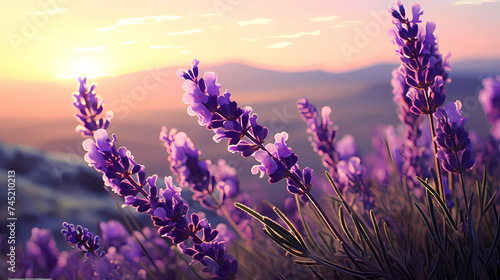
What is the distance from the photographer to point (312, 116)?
4.82ft

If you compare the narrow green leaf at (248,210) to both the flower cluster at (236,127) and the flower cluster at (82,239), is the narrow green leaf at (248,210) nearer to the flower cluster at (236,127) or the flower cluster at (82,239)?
the flower cluster at (236,127)

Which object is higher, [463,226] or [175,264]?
[463,226]

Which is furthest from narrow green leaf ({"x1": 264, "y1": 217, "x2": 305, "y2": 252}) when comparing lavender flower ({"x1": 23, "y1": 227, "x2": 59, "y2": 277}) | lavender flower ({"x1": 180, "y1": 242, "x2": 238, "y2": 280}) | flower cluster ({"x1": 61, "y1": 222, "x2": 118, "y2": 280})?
lavender flower ({"x1": 23, "y1": 227, "x2": 59, "y2": 277})

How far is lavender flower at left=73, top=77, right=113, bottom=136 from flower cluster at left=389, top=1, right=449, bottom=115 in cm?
87

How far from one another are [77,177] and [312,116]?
2.34 metres

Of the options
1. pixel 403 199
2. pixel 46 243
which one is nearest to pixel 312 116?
pixel 403 199

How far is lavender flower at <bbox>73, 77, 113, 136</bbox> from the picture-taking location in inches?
53.6

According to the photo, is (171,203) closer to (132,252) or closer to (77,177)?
(132,252)

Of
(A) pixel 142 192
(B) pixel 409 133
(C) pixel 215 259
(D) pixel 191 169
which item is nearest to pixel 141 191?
(A) pixel 142 192

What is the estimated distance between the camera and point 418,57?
0.98 metres

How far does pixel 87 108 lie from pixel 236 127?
706 mm

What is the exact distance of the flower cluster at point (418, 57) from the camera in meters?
0.96

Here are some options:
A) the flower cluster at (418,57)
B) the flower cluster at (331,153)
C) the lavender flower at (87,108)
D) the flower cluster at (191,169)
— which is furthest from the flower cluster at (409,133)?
the lavender flower at (87,108)

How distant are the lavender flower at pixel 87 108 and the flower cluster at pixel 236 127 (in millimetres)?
605
